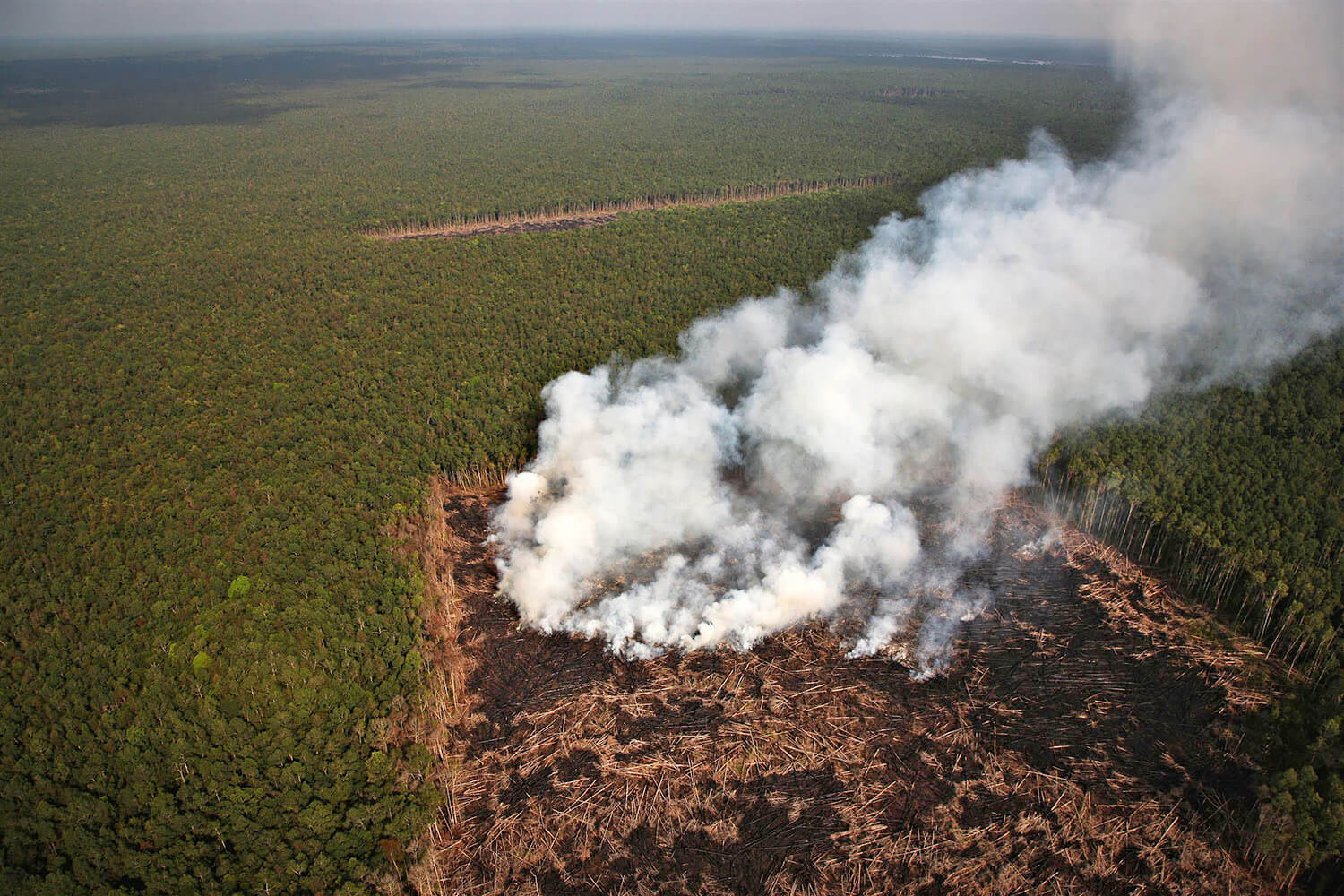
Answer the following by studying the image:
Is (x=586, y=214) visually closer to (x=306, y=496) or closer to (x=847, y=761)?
→ (x=306, y=496)

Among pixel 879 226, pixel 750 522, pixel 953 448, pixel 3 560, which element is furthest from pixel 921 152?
pixel 3 560

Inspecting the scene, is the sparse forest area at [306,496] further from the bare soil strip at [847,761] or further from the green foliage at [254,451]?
the bare soil strip at [847,761]

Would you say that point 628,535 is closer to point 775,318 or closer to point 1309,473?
point 775,318

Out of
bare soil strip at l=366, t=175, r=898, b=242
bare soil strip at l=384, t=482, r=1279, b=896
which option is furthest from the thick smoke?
bare soil strip at l=366, t=175, r=898, b=242

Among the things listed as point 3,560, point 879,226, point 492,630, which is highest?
point 879,226

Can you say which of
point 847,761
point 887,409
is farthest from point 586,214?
point 847,761

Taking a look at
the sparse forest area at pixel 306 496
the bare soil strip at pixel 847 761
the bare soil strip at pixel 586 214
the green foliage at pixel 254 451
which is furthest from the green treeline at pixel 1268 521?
the bare soil strip at pixel 586 214
